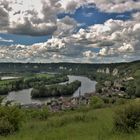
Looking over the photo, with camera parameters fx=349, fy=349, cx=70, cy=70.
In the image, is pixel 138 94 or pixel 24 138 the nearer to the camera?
pixel 24 138

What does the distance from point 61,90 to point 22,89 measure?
105 ft

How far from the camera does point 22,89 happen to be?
16688 cm

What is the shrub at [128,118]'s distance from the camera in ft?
33.6

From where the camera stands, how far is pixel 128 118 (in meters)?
10.3

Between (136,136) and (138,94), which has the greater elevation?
(136,136)

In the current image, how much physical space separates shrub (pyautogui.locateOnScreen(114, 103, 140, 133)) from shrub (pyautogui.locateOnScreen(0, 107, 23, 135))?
412cm

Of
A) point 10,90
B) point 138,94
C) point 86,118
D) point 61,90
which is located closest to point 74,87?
point 61,90

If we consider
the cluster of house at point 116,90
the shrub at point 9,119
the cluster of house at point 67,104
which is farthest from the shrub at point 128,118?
the cluster of house at point 116,90

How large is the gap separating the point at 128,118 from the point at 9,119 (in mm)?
4841

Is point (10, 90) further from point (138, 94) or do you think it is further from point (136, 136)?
point (136, 136)

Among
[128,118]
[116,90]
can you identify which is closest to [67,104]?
[116,90]

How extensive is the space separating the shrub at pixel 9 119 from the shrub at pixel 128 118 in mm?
4119

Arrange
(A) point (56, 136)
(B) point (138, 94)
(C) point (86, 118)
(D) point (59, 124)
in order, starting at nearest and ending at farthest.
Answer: (A) point (56, 136) < (D) point (59, 124) < (C) point (86, 118) < (B) point (138, 94)

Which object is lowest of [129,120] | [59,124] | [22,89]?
[22,89]
